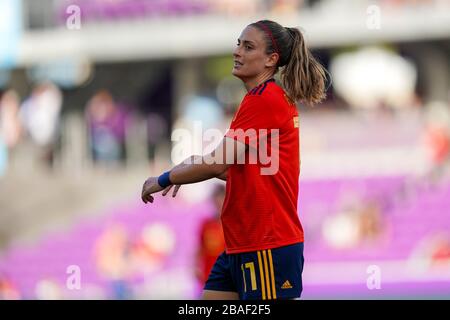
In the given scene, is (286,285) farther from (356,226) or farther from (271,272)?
(356,226)

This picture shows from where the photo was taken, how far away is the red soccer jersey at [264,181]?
15.5ft

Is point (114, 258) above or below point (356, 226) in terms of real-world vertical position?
below

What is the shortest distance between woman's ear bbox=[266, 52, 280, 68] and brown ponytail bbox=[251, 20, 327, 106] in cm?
2

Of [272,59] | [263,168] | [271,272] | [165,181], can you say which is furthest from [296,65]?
[271,272]

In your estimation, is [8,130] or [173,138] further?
[8,130]

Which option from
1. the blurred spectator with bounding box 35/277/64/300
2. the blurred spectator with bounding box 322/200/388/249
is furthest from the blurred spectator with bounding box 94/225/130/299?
the blurred spectator with bounding box 322/200/388/249

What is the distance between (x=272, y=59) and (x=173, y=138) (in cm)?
1554

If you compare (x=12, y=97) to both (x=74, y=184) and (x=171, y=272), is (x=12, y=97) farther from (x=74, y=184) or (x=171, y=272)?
(x=171, y=272)

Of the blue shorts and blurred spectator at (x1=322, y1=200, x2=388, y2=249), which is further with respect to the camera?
blurred spectator at (x1=322, y1=200, x2=388, y2=249)

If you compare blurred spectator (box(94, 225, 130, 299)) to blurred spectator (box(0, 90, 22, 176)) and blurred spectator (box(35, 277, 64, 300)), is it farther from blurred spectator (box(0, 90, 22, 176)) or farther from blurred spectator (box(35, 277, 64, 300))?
blurred spectator (box(0, 90, 22, 176))

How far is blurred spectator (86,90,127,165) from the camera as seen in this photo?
20.7 m

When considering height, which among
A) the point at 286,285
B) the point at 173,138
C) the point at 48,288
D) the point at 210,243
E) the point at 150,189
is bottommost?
the point at 48,288

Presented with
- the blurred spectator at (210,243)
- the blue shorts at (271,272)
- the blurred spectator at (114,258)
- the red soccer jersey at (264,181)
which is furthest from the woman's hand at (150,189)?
the blurred spectator at (114,258)

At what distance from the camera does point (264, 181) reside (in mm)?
4738
